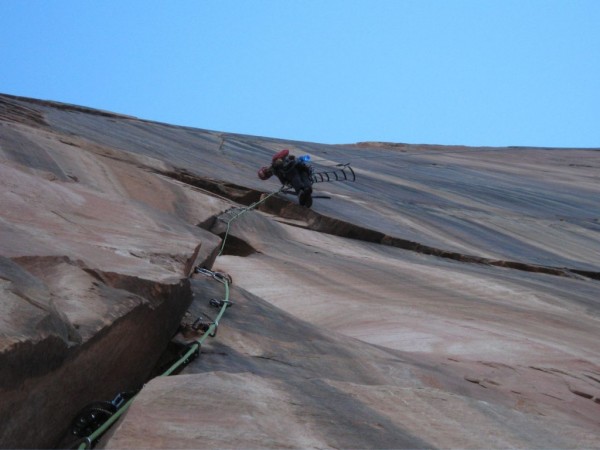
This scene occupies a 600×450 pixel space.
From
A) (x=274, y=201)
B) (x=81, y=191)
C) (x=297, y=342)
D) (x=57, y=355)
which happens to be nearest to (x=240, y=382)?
(x=57, y=355)

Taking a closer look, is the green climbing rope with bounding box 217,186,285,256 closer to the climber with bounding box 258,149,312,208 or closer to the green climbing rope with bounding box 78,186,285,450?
the climber with bounding box 258,149,312,208

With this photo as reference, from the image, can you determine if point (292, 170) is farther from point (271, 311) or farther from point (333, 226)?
point (271, 311)

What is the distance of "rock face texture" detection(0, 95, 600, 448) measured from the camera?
91.2 inches

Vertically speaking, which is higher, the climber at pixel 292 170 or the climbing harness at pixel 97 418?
the climber at pixel 292 170

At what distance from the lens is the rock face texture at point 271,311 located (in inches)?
91.2

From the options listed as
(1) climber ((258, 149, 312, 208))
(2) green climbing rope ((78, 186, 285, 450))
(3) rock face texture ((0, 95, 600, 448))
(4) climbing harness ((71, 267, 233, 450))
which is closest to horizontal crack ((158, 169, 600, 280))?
(3) rock face texture ((0, 95, 600, 448))

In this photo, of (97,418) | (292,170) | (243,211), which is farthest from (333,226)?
(97,418)

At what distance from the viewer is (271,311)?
398 centimetres

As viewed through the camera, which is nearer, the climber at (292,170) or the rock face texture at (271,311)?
the rock face texture at (271,311)

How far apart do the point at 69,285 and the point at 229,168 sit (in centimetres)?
723

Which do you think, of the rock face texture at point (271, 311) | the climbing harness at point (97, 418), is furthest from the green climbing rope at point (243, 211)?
the climbing harness at point (97, 418)

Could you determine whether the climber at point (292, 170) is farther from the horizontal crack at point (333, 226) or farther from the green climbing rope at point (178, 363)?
the green climbing rope at point (178, 363)

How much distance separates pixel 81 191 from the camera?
4.70 metres

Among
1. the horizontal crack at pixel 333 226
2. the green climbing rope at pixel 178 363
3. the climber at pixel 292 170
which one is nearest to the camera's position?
the green climbing rope at pixel 178 363
